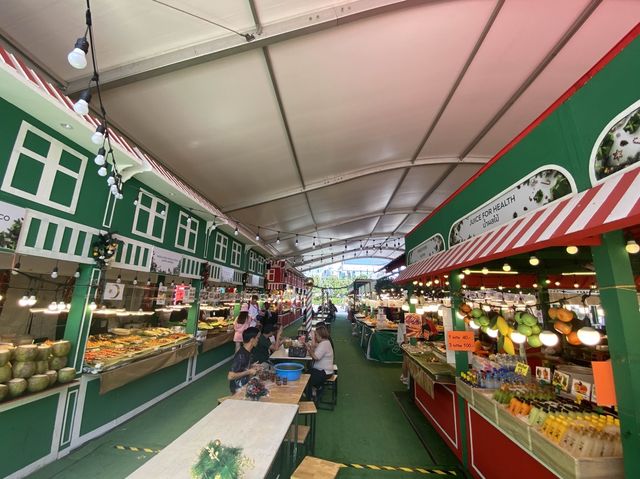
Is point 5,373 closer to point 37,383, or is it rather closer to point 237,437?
point 37,383

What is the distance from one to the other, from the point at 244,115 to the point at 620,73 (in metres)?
4.77

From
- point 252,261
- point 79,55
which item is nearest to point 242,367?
point 79,55

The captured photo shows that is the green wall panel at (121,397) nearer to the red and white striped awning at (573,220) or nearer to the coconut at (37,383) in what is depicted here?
the coconut at (37,383)

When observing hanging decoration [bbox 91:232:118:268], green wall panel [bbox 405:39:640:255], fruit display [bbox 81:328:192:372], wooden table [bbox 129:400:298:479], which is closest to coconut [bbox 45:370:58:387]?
fruit display [bbox 81:328:192:372]

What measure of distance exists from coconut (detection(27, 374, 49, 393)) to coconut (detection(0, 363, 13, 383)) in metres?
0.20

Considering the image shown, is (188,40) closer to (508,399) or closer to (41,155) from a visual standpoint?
(41,155)

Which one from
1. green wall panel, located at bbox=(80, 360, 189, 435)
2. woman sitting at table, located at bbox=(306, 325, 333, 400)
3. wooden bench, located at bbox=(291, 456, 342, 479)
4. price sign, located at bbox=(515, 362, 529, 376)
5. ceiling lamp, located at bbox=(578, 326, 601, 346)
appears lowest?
green wall panel, located at bbox=(80, 360, 189, 435)

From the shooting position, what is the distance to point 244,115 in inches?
199

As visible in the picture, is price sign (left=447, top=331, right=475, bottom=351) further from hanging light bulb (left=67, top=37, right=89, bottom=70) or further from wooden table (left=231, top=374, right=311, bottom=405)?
hanging light bulb (left=67, top=37, right=89, bottom=70)

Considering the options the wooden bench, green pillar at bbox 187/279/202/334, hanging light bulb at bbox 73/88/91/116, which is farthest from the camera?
green pillar at bbox 187/279/202/334

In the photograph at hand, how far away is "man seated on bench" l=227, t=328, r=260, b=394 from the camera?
13.6 feet

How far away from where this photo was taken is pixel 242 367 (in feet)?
14.4

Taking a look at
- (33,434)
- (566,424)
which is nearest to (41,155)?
(33,434)

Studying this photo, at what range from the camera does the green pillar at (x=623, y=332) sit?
1.87m
